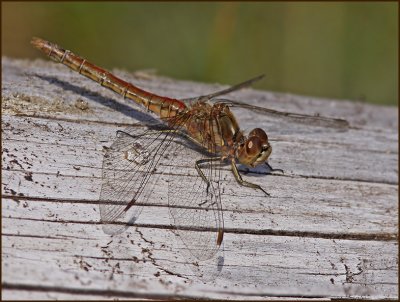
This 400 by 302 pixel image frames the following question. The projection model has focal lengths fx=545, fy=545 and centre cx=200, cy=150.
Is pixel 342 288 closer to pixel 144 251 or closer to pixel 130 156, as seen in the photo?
pixel 144 251

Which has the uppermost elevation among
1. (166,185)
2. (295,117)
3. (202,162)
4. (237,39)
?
(237,39)

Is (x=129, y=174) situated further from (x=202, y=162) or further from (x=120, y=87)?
(x=120, y=87)

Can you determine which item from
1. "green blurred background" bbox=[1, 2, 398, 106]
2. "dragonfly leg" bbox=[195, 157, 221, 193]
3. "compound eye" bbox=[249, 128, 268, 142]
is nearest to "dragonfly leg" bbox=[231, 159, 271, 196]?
"dragonfly leg" bbox=[195, 157, 221, 193]

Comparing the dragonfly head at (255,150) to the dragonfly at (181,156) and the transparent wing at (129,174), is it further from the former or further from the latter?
the transparent wing at (129,174)

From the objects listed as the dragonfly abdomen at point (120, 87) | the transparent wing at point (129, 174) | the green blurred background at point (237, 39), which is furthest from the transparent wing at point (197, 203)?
the green blurred background at point (237, 39)

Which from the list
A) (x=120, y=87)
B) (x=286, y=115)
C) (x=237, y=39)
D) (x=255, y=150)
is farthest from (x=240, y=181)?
(x=237, y=39)

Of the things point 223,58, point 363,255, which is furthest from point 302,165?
point 223,58
